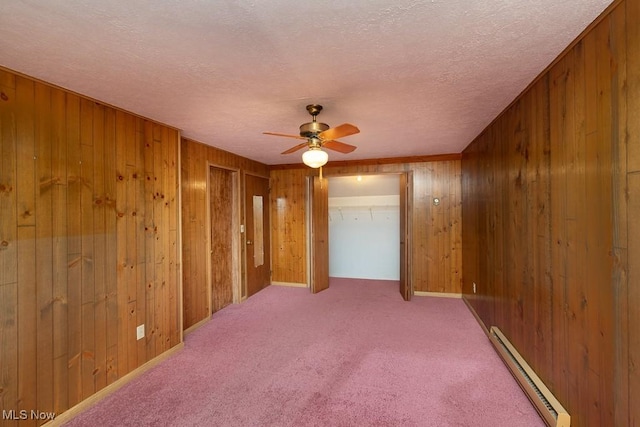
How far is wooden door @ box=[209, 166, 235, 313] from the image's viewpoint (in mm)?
3961

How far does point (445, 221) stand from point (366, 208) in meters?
1.64

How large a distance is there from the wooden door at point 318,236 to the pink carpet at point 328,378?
3.72 feet

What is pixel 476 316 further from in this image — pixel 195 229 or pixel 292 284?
pixel 195 229

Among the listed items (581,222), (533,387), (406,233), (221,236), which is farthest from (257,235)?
(581,222)

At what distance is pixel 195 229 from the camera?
3480 millimetres

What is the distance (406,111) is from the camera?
8.14 ft

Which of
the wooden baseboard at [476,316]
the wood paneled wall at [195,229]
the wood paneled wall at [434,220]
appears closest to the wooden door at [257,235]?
the wood paneled wall at [195,229]

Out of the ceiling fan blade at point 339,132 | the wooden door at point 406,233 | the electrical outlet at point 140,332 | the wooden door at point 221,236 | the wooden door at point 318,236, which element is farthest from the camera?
the wooden door at point 318,236

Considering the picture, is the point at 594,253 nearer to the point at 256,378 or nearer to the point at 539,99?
the point at 539,99

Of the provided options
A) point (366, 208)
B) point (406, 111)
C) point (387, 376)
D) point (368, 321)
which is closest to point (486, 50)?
point (406, 111)
